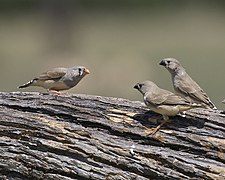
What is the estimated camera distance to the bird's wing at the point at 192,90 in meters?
10.9

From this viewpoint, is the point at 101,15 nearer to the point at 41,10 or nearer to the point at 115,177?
the point at 41,10

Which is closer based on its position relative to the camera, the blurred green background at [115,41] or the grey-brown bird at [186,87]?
the grey-brown bird at [186,87]

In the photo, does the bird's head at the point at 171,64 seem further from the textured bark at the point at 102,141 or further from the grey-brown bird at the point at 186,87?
the textured bark at the point at 102,141

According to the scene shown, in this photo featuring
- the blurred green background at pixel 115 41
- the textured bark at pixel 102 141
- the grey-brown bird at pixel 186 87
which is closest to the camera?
the textured bark at pixel 102 141

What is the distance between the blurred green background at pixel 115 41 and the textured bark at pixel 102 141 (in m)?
8.19

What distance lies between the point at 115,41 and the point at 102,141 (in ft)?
74.4

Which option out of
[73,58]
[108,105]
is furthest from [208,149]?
[73,58]

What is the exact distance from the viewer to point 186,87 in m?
11.0

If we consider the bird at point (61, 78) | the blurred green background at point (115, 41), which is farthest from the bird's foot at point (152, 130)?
the blurred green background at point (115, 41)

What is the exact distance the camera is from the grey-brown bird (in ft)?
35.5

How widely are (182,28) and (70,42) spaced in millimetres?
4207

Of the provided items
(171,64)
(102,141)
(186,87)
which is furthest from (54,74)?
(102,141)

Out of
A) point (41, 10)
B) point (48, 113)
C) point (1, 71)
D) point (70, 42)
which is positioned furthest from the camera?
point (41, 10)

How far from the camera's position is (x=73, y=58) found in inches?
1157
